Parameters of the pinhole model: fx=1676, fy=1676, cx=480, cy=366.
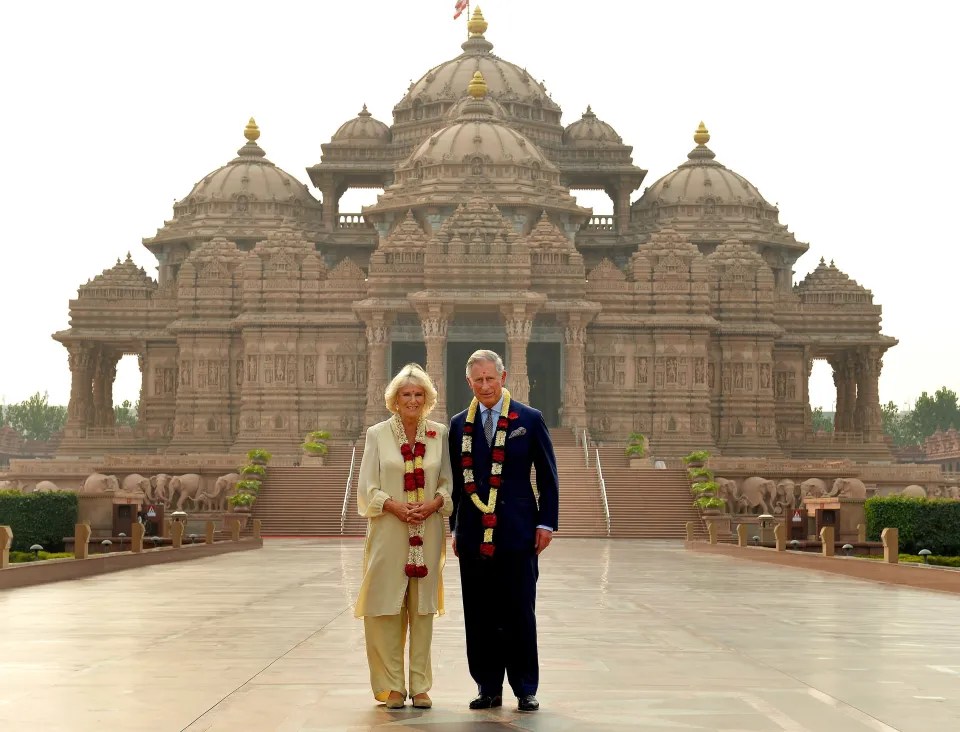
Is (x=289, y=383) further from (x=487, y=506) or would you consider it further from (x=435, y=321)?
(x=487, y=506)

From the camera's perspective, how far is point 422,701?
452 inches

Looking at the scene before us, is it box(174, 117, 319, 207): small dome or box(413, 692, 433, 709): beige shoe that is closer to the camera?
box(413, 692, 433, 709): beige shoe

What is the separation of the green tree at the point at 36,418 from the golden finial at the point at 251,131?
80762mm

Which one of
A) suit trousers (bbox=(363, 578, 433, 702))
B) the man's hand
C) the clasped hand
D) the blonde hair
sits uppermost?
the blonde hair

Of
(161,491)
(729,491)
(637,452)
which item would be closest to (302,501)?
(161,491)

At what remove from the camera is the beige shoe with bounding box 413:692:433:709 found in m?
11.4

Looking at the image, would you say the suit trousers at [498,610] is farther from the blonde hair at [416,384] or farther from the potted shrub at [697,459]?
the potted shrub at [697,459]

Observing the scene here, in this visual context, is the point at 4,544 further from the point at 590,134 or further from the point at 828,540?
the point at 590,134

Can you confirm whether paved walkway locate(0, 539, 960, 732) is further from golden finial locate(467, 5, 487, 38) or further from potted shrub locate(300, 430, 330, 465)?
golden finial locate(467, 5, 487, 38)

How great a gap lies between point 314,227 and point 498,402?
7750cm

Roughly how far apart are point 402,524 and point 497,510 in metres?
0.70

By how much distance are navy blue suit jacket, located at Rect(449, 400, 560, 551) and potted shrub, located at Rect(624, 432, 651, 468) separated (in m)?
50.3

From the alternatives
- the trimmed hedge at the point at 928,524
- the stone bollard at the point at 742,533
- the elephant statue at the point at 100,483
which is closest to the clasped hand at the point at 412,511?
the trimmed hedge at the point at 928,524

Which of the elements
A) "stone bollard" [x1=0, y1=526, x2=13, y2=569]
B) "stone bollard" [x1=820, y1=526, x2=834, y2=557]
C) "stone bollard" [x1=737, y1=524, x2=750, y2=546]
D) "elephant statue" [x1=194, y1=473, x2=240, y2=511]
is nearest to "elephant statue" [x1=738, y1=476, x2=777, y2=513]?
"stone bollard" [x1=737, y1=524, x2=750, y2=546]
